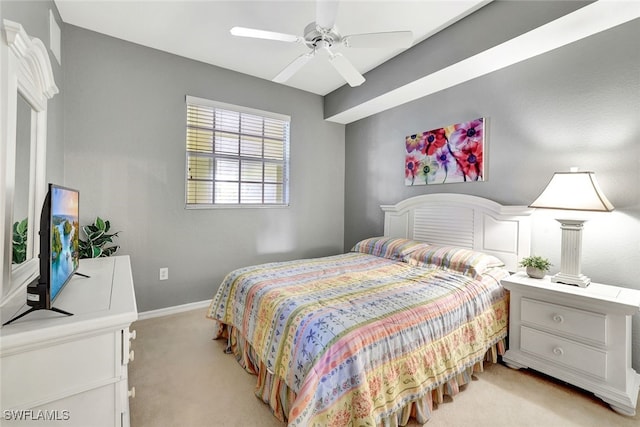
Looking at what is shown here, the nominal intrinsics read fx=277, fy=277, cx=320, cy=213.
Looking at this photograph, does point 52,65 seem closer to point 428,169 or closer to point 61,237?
point 61,237

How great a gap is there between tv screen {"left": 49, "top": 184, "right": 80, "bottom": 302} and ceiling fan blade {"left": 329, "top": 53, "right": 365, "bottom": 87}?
1.79m

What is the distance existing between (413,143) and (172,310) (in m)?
3.26

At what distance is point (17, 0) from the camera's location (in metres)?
1.35

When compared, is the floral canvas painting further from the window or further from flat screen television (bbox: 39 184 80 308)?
flat screen television (bbox: 39 184 80 308)

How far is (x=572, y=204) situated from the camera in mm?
1834

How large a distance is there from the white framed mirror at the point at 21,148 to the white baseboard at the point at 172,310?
156 cm

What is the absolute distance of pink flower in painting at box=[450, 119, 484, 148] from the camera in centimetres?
265

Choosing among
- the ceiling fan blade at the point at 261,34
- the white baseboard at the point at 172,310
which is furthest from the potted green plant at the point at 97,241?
the ceiling fan blade at the point at 261,34

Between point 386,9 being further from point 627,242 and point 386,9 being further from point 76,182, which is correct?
point 76,182

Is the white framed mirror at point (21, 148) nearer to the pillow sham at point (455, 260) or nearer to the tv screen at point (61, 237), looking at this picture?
the tv screen at point (61, 237)

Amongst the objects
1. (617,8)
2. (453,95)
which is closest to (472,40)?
(453,95)

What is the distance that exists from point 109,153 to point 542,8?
3.68 m

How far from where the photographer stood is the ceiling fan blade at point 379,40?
179 centimetres

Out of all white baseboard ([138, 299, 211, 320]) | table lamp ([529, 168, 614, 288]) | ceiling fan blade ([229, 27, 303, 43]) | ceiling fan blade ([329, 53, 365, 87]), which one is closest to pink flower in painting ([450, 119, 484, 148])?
table lamp ([529, 168, 614, 288])
